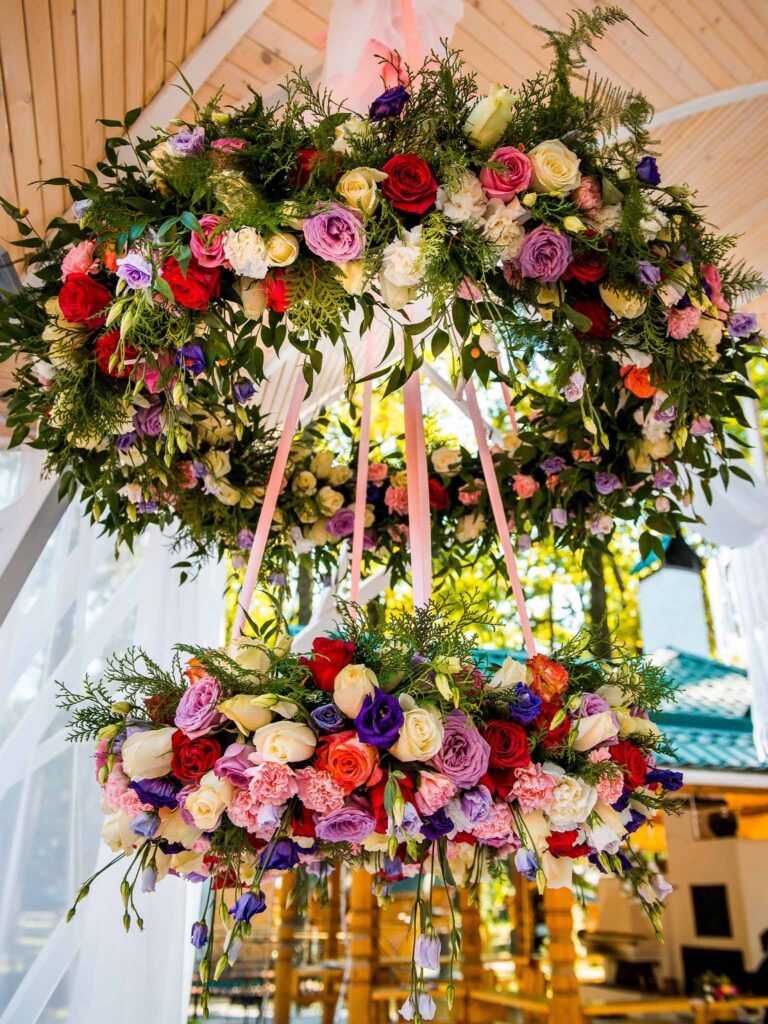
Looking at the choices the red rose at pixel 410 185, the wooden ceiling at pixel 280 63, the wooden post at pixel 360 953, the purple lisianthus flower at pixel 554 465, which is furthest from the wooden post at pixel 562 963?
the red rose at pixel 410 185

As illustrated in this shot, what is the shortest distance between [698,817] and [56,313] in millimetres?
9166

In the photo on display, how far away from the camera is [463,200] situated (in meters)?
1.09

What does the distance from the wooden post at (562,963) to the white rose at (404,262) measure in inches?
153

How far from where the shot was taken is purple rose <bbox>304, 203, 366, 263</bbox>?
1049 millimetres

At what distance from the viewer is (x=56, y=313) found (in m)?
1.36

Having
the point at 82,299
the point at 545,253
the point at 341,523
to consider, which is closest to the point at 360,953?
the point at 341,523

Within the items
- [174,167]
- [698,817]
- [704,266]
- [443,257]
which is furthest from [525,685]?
[698,817]

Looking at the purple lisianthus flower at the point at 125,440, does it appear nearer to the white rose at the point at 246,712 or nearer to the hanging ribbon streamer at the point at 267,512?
the hanging ribbon streamer at the point at 267,512

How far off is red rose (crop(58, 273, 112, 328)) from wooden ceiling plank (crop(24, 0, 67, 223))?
855mm

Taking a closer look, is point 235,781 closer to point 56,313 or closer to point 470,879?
point 470,879

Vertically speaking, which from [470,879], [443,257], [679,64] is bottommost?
[470,879]

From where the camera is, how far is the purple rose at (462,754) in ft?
3.25

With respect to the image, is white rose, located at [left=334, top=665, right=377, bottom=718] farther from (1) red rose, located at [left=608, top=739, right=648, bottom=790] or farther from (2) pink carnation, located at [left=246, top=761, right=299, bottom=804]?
(1) red rose, located at [left=608, top=739, right=648, bottom=790]

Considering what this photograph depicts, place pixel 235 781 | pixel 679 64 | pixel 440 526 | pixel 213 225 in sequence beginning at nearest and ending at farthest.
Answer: pixel 235 781 → pixel 213 225 → pixel 440 526 → pixel 679 64
